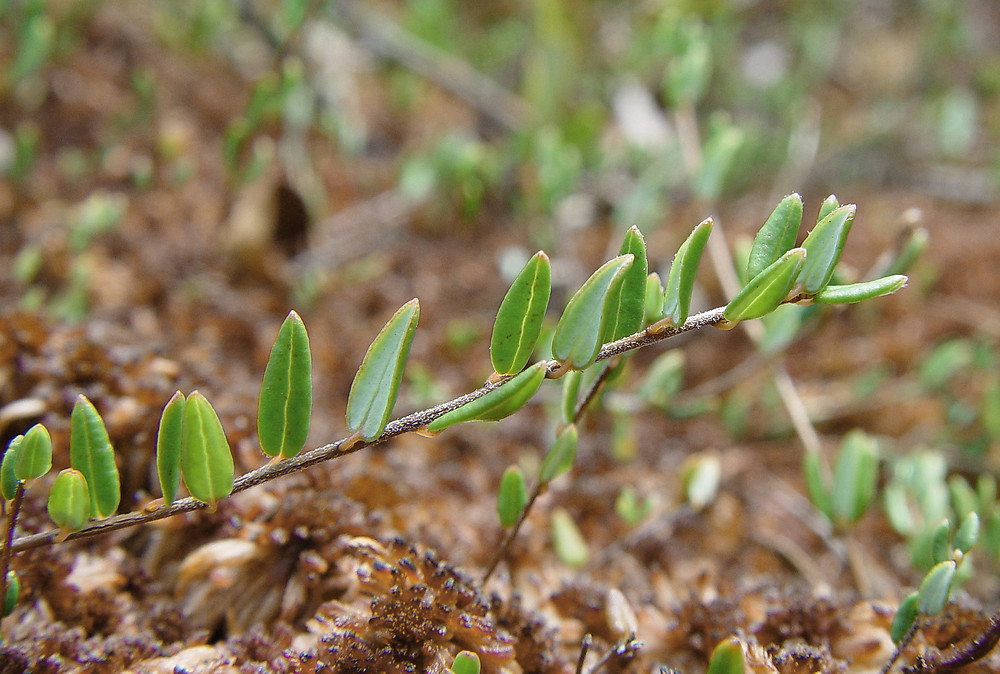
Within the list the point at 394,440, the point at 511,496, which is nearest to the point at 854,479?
the point at 511,496

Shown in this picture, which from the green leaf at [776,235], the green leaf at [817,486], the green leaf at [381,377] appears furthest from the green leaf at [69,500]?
the green leaf at [817,486]

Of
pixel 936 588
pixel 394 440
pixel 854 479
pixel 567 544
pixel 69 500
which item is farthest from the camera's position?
pixel 394 440

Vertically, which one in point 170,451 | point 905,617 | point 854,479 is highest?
point 170,451

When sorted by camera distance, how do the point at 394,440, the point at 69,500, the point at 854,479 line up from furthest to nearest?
the point at 394,440 < the point at 854,479 < the point at 69,500

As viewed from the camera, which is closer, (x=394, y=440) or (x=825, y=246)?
(x=825, y=246)

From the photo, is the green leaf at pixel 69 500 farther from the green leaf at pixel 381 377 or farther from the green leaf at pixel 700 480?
the green leaf at pixel 700 480

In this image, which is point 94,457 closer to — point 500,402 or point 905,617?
point 500,402
